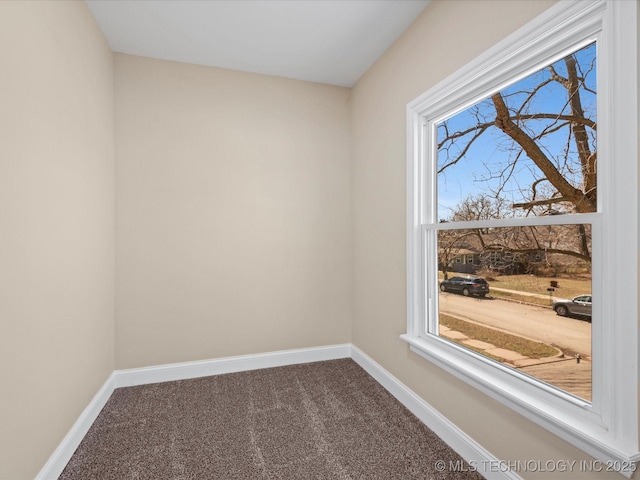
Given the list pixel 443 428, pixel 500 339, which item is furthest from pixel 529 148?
pixel 443 428

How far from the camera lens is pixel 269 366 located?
292 cm

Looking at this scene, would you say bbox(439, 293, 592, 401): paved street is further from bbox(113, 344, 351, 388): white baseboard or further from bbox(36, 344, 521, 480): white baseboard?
bbox(113, 344, 351, 388): white baseboard

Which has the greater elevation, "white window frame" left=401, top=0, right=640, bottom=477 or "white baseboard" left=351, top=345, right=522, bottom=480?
"white window frame" left=401, top=0, right=640, bottom=477

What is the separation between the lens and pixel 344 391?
8.07 ft

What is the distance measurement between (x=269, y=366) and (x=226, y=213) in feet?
4.63

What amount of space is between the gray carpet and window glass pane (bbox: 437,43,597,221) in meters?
1.36

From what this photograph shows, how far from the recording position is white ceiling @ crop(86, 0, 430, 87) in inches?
80.0

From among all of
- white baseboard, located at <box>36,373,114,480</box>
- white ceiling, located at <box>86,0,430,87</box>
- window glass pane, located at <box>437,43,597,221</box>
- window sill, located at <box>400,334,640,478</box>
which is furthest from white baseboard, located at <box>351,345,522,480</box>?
white ceiling, located at <box>86,0,430,87</box>

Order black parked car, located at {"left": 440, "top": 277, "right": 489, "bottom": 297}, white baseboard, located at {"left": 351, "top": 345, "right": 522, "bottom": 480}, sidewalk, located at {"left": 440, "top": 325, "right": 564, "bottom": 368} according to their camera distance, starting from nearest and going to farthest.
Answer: sidewalk, located at {"left": 440, "top": 325, "right": 564, "bottom": 368} → white baseboard, located at {"left": 351, "top": 345, "right": 522, "bottom": 480} → black parked car, located at {"left": 440, "top": 277, "right": 489, "bottom": 297}

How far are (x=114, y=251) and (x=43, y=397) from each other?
1271 mm

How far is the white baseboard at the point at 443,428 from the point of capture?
158cm

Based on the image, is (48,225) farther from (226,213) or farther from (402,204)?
(402,204)

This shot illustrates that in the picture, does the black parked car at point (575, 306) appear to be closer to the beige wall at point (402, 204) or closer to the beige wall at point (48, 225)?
the beige wall at point (402, 204)

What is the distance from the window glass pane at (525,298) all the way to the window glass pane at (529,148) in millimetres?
127
